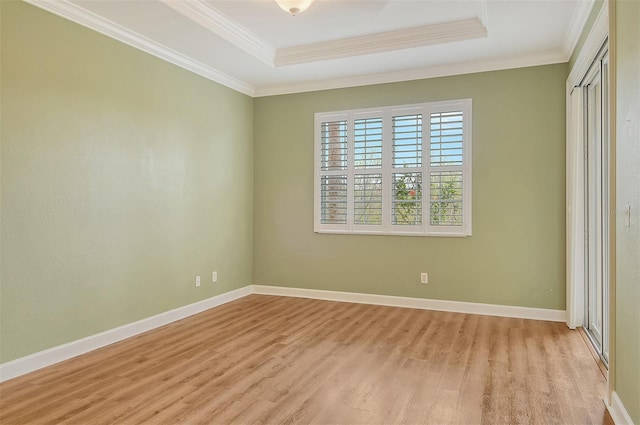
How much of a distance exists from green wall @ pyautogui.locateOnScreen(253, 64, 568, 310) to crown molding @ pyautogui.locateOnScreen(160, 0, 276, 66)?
3.87ft

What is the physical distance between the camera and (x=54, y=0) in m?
3.21

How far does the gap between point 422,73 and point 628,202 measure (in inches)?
129

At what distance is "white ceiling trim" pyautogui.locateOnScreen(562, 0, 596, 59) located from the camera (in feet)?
10.7

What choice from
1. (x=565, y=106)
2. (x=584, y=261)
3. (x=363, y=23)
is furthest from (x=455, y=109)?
(x=584, y=261)

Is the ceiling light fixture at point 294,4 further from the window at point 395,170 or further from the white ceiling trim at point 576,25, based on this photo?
the window at point 395,170

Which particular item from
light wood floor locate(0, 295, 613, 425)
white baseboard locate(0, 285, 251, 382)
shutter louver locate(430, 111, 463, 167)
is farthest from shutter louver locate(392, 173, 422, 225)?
white baseboard locate(0, 285, 251, 382)

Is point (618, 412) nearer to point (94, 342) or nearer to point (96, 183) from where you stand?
point (94, 342)

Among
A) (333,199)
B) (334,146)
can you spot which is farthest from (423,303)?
(334,146)

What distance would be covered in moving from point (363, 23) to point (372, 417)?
11.0 feet

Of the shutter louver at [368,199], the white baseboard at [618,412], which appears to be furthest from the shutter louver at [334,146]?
the white baseboard at [618,412]

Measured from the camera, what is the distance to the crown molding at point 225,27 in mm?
3498

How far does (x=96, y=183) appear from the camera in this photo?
3633mm

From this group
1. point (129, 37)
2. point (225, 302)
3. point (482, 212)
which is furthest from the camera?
point (225, 302)

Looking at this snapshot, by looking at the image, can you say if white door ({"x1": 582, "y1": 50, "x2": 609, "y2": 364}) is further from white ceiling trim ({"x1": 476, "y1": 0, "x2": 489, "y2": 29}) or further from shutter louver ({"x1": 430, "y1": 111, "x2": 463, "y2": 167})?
shutter louver ({"x1": 430, "y1": 111, "x2": 463, "y2": 167})
